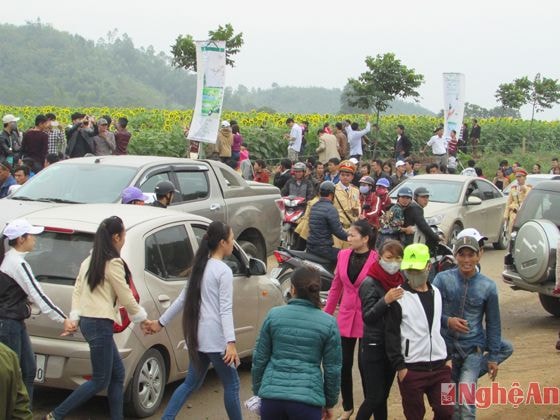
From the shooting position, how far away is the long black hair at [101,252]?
21.0 feet

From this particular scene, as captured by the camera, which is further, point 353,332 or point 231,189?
point 231,189

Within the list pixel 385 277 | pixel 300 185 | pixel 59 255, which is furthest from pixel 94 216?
pixel 300 185

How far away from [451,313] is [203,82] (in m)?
11.1

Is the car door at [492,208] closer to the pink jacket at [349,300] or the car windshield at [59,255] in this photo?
the pink jacket at [349,300]

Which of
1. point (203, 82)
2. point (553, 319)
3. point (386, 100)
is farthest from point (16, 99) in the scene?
point (553, 319)

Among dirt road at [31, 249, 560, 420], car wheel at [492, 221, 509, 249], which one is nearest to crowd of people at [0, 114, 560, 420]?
dirt road at [31, 249, 560, 420]

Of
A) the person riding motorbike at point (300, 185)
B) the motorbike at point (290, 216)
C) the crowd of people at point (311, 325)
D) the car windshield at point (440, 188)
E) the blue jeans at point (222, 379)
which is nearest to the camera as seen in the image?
the crowd of people at point (311, 325)

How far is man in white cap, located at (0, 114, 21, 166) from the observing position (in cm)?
1612

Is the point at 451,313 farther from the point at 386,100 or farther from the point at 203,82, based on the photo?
the point at 386,100

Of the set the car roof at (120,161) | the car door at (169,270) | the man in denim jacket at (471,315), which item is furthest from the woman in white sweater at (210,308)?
the car roof at (120,161)

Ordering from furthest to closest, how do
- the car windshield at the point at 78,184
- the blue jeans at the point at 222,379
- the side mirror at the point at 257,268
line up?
the car windshield at the point at 78,184 → the side mirror at the point at 257,268 → the blue jeans at the point at 222,379

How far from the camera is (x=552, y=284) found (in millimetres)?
10727

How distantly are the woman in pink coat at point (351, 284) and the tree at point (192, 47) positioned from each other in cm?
1830

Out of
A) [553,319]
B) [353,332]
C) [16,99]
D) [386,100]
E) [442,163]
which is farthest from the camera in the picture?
[16,99]
